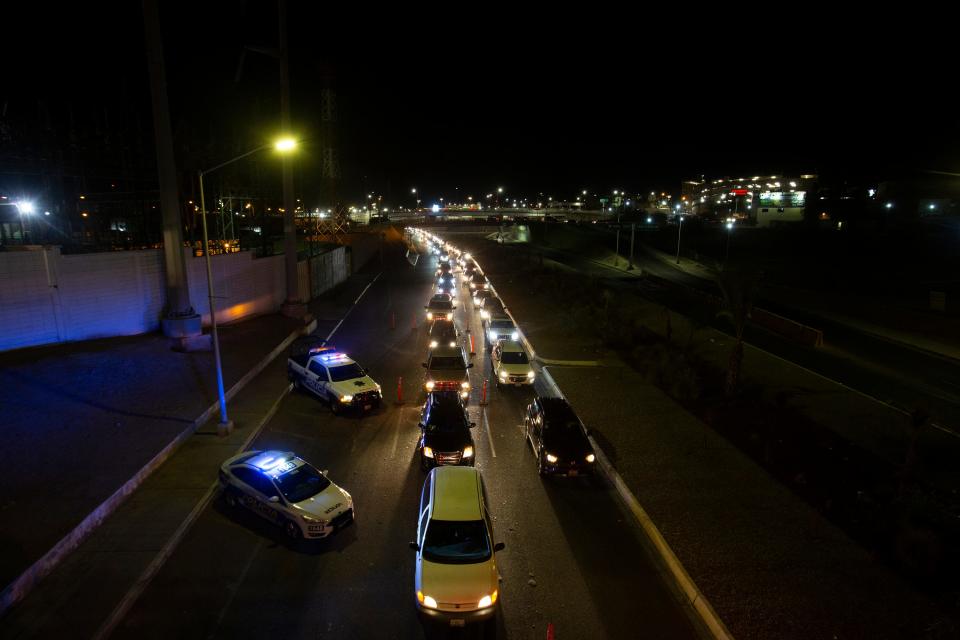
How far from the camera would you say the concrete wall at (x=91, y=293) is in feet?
62.2

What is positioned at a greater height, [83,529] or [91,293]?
[91,293]

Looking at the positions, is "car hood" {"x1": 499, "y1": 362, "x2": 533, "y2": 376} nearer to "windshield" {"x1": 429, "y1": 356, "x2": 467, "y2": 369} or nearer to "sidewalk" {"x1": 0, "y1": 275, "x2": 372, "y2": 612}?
"windshield" {"x1": 429, "y1": 356, "x2": 467, "y2": 369}

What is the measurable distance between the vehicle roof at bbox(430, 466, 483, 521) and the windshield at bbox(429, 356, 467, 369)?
28.0 ft

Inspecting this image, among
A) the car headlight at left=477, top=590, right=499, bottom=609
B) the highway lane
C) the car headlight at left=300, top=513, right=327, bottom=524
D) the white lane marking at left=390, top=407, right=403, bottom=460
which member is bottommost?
the highway lane

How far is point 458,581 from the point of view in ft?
27.2

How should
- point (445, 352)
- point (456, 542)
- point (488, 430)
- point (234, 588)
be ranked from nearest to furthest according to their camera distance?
point (456, 542)
point (234, 588)
point (488, 430)
point (445, 352)

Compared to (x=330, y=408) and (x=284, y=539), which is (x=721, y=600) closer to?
(x=284, y=539)

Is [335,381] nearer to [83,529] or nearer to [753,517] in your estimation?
[83,529]

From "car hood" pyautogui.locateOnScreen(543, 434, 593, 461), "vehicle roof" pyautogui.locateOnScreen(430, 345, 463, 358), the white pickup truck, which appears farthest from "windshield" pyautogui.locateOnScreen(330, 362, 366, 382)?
"car hood" pyautogui.locateOnScreen(543, 434, 593, 461)

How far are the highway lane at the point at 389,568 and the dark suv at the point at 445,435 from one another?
67 centimetres

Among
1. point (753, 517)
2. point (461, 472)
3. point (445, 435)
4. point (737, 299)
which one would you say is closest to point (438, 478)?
point (461, 472)

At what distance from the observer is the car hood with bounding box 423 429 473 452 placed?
13.2m

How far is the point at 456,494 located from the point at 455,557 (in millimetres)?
1399

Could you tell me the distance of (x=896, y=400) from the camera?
64.8 ft
